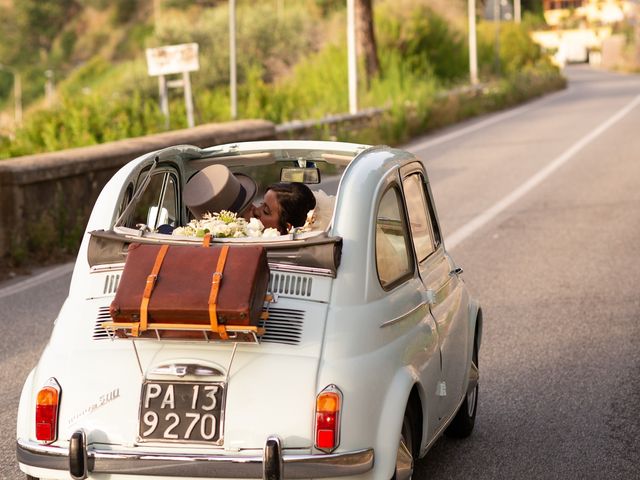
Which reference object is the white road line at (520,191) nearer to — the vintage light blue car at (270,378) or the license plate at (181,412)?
the vintage light blue car at (270,378)

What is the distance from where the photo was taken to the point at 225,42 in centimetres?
5591

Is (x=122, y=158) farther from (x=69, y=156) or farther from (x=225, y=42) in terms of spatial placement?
(x=225, y=42)

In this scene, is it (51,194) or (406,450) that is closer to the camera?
(406,450)

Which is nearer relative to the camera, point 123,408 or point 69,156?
point 123,408

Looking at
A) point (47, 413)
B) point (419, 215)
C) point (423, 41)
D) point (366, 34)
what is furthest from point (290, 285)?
point (423, 41)

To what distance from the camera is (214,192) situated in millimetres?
6344

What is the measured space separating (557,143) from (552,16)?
167 meters

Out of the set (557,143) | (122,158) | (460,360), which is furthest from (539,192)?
(460,360)

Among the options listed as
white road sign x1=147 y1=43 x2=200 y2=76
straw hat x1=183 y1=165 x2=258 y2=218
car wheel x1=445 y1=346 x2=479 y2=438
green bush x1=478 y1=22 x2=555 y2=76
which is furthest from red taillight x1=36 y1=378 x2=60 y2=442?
green bush x1=478 y1=22 x2=555 y2=76

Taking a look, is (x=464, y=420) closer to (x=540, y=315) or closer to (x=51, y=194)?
(x=540, y=315)

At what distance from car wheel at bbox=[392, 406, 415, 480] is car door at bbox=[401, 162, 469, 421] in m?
0.44

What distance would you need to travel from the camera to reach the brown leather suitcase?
15.6ft

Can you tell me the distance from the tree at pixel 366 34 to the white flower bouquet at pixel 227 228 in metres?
30.5

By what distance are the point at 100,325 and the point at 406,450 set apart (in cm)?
127
